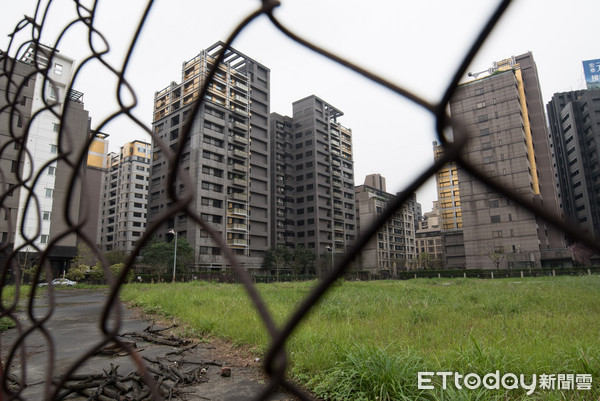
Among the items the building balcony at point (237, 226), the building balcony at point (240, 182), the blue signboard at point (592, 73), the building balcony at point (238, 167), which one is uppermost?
the blue signboard at point (592, 73)

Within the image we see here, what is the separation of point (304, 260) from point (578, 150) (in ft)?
123

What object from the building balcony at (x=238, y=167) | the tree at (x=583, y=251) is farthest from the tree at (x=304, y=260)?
the tree at (x=583, y=251)

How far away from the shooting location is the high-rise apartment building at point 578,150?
41.2 metres

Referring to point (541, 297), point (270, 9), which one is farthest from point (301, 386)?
point (541, 297)

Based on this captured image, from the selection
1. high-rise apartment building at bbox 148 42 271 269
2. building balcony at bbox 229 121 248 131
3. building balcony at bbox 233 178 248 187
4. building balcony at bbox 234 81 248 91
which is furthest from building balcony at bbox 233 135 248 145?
building balcony at bbox 234 81 248 91

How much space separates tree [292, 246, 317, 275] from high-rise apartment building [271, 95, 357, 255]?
1940 mm

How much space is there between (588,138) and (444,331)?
51.8 m

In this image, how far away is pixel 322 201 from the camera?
48625 mm

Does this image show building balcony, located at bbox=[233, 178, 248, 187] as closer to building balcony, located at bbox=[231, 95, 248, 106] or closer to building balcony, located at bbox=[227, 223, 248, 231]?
building balcony, located at bbox=[227, 223, 248, 231]

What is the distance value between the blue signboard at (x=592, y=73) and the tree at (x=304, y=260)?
46.5 metres

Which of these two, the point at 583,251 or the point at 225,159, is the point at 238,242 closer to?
the point at 225,159

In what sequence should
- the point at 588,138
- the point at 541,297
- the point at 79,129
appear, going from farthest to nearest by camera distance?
the point at 588,138
the point at 79,129
the point at 541,297

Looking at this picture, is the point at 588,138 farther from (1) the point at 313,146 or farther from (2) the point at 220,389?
(2) the point at 220,389

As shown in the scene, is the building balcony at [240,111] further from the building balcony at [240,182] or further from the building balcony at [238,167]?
the building balcony at [240,182]
